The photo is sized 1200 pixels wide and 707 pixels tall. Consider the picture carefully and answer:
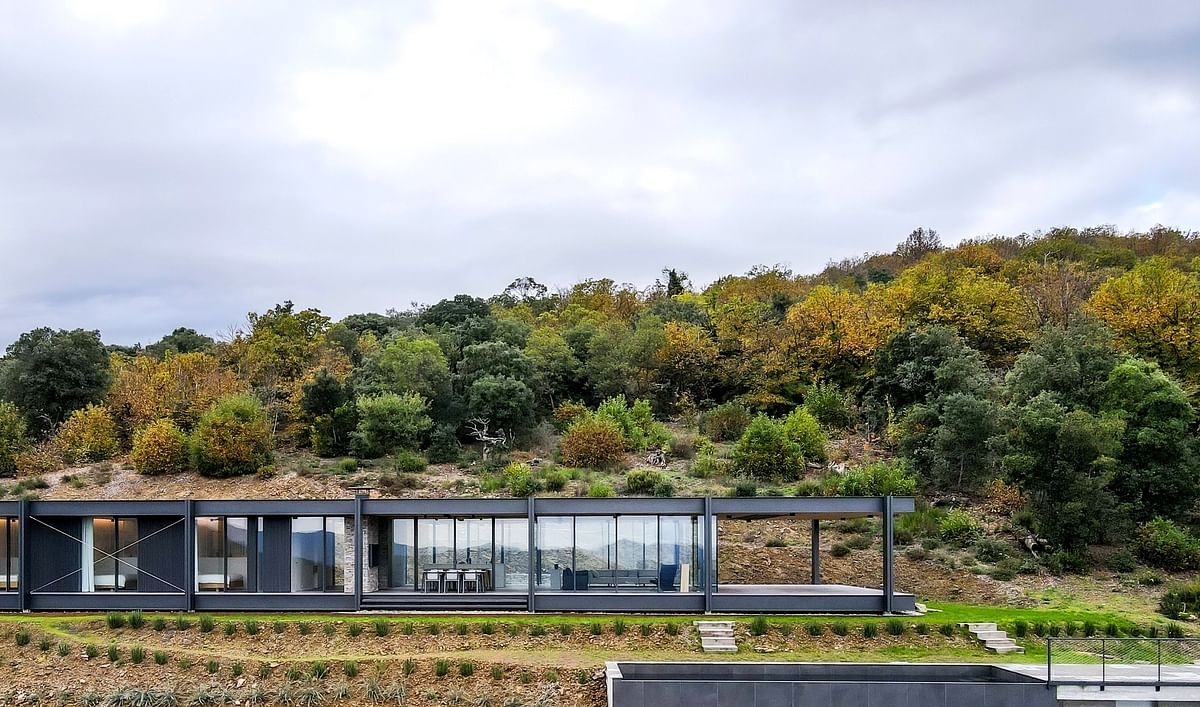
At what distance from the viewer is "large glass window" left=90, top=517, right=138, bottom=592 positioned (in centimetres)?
2703

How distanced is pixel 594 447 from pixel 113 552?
71.5ft

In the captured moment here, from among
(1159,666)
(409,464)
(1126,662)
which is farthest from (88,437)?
(1159,666)

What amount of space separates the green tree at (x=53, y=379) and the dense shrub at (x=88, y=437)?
264 centimetres

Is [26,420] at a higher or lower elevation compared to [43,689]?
higher

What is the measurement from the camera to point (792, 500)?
83.1 feet

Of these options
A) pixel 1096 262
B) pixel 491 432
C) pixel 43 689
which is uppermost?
pixel 1096 262

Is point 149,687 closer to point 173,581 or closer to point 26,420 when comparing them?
point 173,581

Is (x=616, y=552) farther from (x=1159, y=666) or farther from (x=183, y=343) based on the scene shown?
(x=183, y=343)

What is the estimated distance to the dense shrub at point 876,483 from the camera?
3719cm

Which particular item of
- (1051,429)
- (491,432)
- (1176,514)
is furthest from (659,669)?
(491,432)

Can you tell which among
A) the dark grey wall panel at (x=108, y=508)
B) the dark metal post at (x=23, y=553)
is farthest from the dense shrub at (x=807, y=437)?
the dark metal post at (x=23, y=553)

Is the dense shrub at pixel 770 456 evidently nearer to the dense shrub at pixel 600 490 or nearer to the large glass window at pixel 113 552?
the dense shrub at pixel 600 490

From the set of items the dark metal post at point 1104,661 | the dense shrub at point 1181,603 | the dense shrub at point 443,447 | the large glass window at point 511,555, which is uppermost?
the dense shrub at point 443,447

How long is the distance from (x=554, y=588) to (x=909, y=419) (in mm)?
21213
